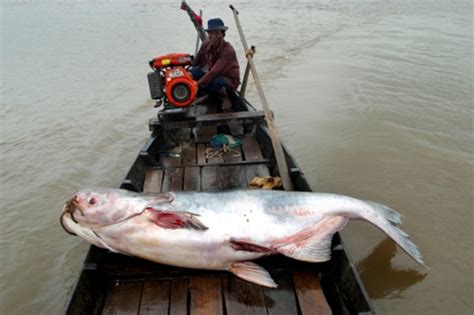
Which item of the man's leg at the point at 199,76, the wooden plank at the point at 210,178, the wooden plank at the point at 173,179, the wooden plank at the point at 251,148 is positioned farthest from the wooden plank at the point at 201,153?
the man's leg at the point at 199,76

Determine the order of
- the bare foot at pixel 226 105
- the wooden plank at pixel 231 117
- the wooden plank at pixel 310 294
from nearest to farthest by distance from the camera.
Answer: the wooden plank at pixel 310 294, the wooden plank at pixel 231 117, the bare foot at pixel 226 105

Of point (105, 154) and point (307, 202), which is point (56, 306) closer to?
point (307, 202)

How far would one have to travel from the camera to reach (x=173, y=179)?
4.99 m

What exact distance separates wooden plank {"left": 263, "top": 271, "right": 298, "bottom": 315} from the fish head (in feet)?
4.55

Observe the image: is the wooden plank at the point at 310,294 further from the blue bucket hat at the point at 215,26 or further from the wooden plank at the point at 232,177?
the blue bucket hat at the point at 215,26

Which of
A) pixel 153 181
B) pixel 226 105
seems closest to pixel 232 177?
pixel 153 181

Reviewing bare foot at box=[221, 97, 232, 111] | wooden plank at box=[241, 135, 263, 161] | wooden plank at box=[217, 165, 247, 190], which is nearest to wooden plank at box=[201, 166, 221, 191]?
wooden plank at box=[217, 165, 247, 190]

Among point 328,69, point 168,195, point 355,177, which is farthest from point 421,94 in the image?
point 168,195

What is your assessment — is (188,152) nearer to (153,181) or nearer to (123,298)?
(153,181)

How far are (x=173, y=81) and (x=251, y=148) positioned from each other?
171 cm

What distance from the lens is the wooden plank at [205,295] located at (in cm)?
308

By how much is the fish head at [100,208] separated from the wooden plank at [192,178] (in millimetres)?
1560

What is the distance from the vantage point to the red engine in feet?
19.6

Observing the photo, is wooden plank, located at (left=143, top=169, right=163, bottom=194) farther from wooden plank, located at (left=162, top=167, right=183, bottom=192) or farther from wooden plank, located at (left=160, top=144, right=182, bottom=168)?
wooden plank, located at (left=160, top=144, right=182, bottom=168)
